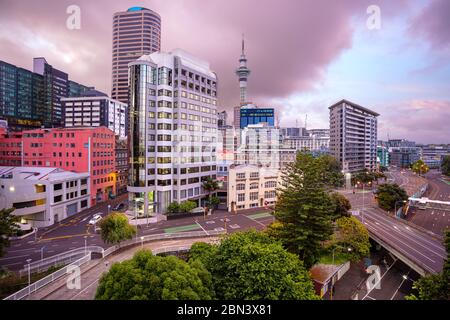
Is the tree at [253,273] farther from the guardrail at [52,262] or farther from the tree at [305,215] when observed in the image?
the guardrail at [52,262]

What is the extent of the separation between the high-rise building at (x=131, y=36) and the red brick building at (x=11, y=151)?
76.0 metres

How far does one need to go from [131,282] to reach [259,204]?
44.3 m

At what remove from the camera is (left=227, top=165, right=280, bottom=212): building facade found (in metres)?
A: 51.6

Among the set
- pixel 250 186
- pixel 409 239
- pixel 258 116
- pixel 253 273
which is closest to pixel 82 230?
pixel 250 186

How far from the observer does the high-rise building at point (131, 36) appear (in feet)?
405

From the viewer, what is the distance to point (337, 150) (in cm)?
10425

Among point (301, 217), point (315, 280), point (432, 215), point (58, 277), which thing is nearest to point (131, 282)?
point (58, 277)

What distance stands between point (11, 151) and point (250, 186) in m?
57.8

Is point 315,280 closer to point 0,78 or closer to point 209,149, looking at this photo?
point 209,149

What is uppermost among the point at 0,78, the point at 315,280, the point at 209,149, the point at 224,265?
the point at 0,78

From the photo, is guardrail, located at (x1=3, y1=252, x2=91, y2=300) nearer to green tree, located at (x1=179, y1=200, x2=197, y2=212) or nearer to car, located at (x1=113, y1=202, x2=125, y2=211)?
green tree, located at (x1=179, y1=200, x2=197, y2=212)

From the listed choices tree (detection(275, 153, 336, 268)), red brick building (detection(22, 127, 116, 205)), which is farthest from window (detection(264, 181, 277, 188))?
red brick building (detection(22, 127, 116, 205))

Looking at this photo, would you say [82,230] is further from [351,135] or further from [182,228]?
[351,135]

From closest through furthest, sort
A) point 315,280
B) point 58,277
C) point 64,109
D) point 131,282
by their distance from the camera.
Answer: point 131,282 < point 58,277 < point 315,280 < point 64,109
